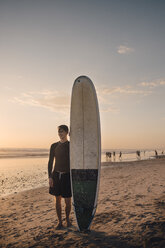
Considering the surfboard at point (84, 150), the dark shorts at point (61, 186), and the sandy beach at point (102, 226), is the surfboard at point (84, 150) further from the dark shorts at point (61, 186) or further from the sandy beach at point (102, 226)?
the sandy beach at point (102, 226)

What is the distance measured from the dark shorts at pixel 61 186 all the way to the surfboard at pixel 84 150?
7.2 inches

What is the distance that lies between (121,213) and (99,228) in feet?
3.10

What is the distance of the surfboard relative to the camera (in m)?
3.96

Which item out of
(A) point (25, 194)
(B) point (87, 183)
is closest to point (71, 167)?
(B) point (87, 183)

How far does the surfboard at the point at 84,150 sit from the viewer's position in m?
3.96

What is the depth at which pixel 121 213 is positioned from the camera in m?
4.48

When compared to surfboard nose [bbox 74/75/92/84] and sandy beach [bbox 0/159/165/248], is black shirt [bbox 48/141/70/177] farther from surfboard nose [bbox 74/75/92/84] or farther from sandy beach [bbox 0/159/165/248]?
surfboard nose [bbox 74/75/92/84]

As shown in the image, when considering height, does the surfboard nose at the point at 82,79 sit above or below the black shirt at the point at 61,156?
above

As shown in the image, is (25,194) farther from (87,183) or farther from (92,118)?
(92,118)

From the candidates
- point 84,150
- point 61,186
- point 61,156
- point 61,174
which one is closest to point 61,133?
point 61,156

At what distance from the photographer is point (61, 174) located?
3.93m

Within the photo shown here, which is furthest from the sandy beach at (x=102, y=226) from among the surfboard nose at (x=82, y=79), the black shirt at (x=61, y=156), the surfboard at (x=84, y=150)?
the surfboard nose at (x=82, y=79)

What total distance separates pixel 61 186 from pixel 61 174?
234mm

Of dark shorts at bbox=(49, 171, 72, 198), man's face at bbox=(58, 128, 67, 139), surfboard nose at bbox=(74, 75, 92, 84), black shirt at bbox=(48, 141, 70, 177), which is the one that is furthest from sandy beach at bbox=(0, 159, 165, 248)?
surfboard nose at bbox=(74, 75, 92, 84)
